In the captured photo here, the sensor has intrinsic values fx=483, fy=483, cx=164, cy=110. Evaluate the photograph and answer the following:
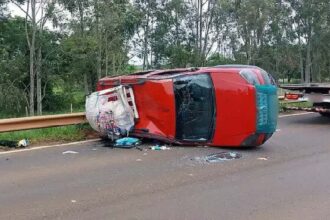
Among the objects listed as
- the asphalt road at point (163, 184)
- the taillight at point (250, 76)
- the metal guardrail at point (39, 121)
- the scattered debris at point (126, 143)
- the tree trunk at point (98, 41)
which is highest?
the tree trunk at point (98, 41)

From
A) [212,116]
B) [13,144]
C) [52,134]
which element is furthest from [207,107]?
[13,144]

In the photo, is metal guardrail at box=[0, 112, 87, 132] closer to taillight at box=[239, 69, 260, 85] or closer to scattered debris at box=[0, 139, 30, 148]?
scattered debris at box=[0, 139, 30, 148]

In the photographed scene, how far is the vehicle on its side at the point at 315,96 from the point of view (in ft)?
39.4

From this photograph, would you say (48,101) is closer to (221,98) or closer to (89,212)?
(221,98)

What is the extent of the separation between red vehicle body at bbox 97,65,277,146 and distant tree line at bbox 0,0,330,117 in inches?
511

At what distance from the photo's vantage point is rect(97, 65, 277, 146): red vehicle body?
8.04 meters

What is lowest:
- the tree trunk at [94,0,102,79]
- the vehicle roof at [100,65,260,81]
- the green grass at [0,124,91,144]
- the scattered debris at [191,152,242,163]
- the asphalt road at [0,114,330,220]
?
the asphalt road at [0,114,330,220]

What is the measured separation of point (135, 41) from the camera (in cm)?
3225

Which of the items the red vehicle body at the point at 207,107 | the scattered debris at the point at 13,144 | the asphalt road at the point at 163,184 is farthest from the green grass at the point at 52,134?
the red vehicle body at the point at 207,107

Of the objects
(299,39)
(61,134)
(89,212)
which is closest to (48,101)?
(299,39)

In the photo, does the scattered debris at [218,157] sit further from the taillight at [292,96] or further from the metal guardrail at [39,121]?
the taillight at [292,96]

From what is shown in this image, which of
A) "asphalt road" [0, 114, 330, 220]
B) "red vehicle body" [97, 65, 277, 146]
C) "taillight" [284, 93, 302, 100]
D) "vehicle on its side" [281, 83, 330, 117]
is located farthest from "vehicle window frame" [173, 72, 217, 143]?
"taillight" [284, 93, 302, 100]

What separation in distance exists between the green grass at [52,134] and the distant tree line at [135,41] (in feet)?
40.0

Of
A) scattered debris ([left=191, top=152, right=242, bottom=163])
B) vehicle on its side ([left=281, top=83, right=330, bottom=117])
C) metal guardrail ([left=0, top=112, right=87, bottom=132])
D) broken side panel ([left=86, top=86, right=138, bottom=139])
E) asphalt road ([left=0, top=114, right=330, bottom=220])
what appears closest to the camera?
asphalt road ([left=0, top=114, right=330, bottom=220])
